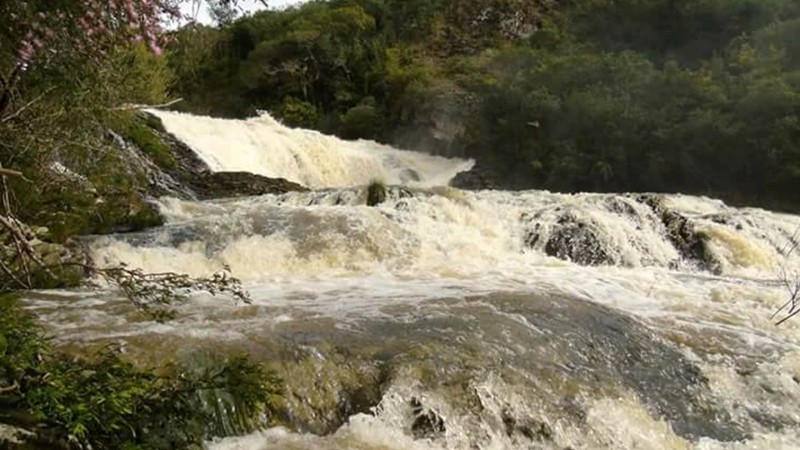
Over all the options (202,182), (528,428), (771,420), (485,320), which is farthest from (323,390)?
(202,182)

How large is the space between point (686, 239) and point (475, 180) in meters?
10.6

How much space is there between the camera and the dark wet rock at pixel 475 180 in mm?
22031

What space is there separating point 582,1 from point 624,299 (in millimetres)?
28895

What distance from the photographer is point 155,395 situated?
10.1 feet

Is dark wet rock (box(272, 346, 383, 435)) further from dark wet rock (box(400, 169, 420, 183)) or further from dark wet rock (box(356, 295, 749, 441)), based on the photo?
dark wet rock (box(400, 169, 420, 183))

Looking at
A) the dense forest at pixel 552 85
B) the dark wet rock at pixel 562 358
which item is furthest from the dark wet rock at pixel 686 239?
the dense forest at pixel 552 85

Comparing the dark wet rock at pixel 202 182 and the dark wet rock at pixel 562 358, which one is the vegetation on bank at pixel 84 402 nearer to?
the dark wet rock at pixel 562 358

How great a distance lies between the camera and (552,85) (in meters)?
22.9

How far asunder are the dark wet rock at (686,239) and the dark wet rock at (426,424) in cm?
838

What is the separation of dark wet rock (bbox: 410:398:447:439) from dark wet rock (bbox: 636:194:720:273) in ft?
27.5

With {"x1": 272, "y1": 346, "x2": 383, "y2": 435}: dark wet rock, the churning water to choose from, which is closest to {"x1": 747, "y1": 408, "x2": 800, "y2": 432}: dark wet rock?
the churning water

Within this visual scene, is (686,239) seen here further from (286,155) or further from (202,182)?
(286,155)

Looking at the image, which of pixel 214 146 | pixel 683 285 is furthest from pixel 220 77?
pixel 683 285

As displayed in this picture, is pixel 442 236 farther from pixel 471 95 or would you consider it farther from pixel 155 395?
pixel 471 95
